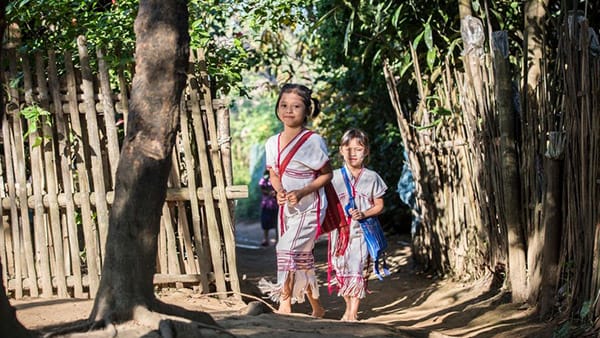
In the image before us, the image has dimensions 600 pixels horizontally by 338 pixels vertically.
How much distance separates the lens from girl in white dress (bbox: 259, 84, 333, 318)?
5848 mm

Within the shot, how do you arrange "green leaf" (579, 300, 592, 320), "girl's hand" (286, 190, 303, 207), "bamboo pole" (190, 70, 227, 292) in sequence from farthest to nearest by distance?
1. "bamboo pole" (190, 70, 227, 292)
2. "girl's hand" (286, 190, 303, 207)
3. "green leaf" (579, 300, 592, 320)

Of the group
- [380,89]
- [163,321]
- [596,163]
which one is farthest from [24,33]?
[380,89]

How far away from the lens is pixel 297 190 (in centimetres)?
580

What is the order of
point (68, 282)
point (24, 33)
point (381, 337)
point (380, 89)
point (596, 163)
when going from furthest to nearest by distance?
1. point (380, 89)
2. point (24, 33)
3. point (68, 282)
4. point (596, 163)
5. point (381, 337)

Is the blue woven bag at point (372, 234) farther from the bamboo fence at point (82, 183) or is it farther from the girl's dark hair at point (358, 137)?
the bamboo fence at point (82, 183)

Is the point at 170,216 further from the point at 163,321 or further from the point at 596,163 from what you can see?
the point at 596,163

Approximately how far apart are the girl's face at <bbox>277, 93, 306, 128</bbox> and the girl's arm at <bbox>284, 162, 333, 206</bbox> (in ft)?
1.19

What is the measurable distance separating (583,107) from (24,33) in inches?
179

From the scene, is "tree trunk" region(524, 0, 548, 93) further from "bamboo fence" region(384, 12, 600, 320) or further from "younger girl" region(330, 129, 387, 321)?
"younger girl" region(330, 129, 387, 321)

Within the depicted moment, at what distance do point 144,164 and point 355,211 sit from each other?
8.79 feet

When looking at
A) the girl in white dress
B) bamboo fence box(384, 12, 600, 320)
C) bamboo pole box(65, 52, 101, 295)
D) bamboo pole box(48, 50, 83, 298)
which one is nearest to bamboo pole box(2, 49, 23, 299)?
bamboo pole box(48, 50, 83, 298)

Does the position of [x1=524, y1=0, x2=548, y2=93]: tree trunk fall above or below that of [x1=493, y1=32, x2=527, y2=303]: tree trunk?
above

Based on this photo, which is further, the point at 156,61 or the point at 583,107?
the point at 583,107

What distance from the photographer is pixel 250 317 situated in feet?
15.8
